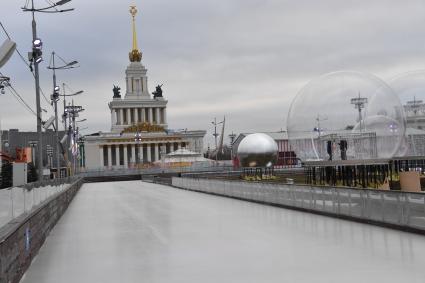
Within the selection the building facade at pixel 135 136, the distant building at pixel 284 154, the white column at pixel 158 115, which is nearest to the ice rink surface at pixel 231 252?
the distant building at pixel 284 154

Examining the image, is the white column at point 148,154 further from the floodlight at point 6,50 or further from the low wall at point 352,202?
the floodlight at point 6,50

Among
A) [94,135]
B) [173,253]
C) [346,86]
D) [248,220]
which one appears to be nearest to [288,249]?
[173,253]

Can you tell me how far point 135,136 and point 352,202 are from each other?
130576mm

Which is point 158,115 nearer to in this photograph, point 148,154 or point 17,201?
point 148,154

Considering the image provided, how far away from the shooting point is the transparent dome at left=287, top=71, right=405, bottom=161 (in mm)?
23594

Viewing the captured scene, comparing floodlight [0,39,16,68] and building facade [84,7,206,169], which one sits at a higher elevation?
A: building facade [84,7,206,169]

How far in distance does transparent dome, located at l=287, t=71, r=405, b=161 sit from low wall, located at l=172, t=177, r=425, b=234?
7.61ft

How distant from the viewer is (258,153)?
171ft

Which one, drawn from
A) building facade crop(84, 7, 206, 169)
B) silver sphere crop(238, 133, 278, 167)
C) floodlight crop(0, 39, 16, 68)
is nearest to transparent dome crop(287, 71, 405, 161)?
floodlight crop(0, 39, 16, 68)

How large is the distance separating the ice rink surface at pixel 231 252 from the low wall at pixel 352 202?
42 cm

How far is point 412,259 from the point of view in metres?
11.0

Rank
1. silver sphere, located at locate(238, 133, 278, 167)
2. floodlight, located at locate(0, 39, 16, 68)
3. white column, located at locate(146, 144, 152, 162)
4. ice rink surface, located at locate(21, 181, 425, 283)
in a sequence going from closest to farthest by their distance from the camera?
ice rink surface, located at locate(21, 181, 425, 283), floodlight, located at locate(0, 39, 16, 68), silver sphere, located at locate(238, 133, 278, 167), white column, located at locate(146, 144, 152, 162)

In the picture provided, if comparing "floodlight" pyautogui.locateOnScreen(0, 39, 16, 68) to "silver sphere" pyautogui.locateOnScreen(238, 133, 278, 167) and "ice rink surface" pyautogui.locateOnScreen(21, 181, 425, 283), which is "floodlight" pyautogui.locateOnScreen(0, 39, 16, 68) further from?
"silver sphere" pyautogui.locateOnScreen(238, 133, 278, 167)

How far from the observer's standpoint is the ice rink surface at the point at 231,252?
10.0 m
